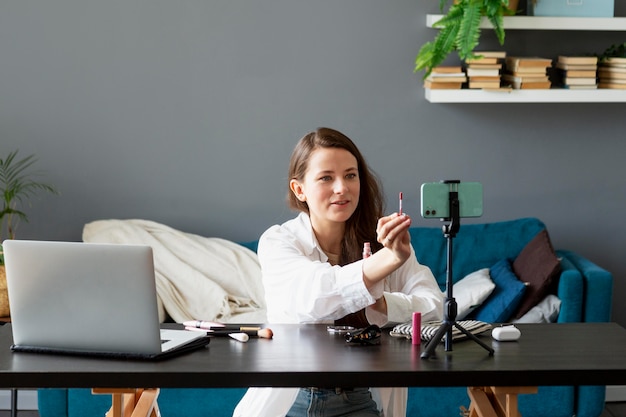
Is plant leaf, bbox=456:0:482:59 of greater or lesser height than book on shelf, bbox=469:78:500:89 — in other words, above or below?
above

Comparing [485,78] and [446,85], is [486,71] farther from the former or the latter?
[446,85]

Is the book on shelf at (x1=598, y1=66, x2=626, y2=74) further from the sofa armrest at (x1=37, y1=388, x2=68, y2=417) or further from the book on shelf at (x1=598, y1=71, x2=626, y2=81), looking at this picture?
the sofa armrest at (x1=37, y1=388, x2=68, y2=417)

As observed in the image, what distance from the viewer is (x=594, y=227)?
14.9ft

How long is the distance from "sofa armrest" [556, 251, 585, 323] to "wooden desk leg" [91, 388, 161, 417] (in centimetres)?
190

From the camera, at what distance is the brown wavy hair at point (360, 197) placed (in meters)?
2.56

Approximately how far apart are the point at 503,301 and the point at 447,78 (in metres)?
1.04

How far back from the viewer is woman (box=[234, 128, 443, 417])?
2271mm

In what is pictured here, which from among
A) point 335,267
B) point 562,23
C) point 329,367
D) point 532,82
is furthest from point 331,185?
point 562,23

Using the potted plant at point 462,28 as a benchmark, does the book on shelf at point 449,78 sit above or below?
below

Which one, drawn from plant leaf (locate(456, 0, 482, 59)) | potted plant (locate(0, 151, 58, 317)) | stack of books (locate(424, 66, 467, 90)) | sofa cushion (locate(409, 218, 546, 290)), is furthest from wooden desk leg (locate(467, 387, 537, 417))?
potted plant (locate(0, 151, 58, 317))


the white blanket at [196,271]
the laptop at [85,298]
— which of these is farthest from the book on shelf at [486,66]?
the laptop at [85,298]

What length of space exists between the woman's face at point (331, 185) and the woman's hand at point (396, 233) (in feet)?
1.12

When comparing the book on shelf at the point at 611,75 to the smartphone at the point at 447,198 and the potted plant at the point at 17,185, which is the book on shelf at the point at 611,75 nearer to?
the smartphone at the point at 447,198

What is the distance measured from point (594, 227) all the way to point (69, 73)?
8.43 feet
